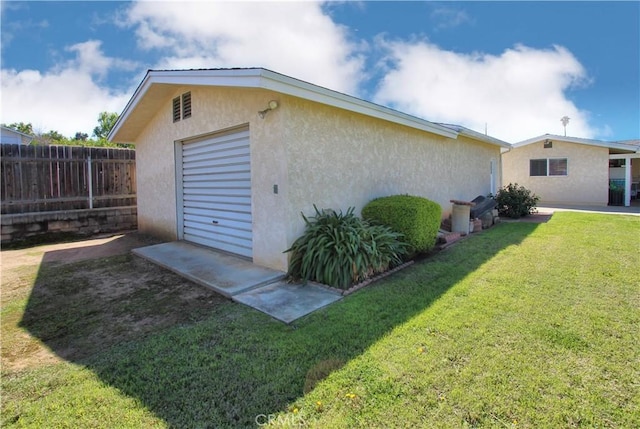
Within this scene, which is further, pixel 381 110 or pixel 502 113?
pixel 502 113

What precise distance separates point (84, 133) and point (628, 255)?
59.1m

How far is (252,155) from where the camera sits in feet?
20.3

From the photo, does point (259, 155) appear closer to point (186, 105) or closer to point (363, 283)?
point (363, 283)

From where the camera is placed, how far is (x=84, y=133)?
1896 inches

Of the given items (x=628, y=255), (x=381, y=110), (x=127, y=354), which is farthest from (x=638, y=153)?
(x=127, y=354)

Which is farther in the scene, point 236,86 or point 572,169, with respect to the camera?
point 572,169

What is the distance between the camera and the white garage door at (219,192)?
264 inches

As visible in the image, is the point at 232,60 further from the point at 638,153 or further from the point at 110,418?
the point at 638,153

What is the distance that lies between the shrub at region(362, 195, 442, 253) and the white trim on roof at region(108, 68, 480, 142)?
6.30 ft

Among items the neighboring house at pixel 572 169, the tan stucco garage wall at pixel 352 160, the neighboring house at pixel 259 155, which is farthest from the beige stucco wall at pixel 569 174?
the neighboring house at pixel 259 155

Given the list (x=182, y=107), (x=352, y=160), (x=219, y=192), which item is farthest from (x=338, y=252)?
(x=182, y=107)

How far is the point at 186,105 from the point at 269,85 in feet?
12.9

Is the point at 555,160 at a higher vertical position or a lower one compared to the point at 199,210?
higher

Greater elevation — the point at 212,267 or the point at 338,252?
the point at 338,252
